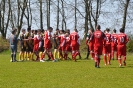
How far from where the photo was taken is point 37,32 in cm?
2759

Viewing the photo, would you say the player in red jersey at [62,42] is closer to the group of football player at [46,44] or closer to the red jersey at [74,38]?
the group of football player at [46,44]

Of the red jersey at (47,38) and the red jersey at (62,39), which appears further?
the red jersey at (62,39)

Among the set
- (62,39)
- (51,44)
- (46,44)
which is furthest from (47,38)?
(62,39)

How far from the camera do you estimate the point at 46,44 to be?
86.1 feet

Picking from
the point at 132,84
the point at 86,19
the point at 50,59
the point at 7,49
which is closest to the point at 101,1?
the point at 86,19

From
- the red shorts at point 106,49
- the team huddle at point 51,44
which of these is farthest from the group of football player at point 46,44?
the red shorts at point 106,49

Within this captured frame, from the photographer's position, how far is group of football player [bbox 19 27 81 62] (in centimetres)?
2627

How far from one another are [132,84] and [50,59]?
627 inches

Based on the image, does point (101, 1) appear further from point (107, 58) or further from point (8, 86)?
point (8, 86)

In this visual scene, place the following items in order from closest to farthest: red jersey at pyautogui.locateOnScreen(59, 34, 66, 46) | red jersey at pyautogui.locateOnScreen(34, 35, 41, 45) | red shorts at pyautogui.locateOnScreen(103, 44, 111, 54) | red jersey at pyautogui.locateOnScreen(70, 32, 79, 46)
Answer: red shorts at pyautogui.locateOnScreen(103, 44, 111, 54)
red jersey at pyautogui.locateOnScreen(70, 32, 79, 46)
red jersey at pyautogui.locateOnScreen(34, 35, 41, 45)
red jersey at pyautogui.locateOnScreen(59, 34, 66, 46)

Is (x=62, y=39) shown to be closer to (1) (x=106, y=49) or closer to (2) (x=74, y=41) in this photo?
(2) (x=74, y=41)

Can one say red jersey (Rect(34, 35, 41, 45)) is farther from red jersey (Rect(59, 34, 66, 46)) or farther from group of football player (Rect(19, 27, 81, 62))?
red jersey (Rect(59, 34, 66, 46))

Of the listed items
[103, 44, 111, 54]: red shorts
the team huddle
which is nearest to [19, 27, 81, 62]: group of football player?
the team huddle

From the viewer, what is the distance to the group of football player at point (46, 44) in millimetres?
26266
